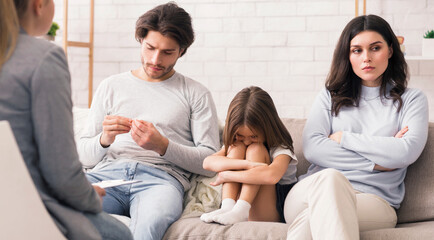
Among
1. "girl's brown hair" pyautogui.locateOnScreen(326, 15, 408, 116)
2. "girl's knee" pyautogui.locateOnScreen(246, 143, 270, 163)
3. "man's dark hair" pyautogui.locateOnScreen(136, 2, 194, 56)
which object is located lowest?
"girl's knee" pyautogui.locateOnScreen(246, 143, 270, 163)

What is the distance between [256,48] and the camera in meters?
3.50

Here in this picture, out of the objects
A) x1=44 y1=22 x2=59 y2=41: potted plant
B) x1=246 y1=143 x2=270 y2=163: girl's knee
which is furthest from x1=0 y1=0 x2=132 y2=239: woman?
→ x1=44 y1=22 x2=59 y2=41: potted plant

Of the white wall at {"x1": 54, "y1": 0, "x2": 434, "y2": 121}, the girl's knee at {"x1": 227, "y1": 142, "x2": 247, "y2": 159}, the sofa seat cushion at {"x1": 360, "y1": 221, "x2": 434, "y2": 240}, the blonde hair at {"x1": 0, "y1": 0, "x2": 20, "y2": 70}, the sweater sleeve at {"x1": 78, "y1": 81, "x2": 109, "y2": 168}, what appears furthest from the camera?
the white wall at {"x1": 54, "y1": 0, "x2": 434, "y2": 121}

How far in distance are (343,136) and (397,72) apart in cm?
40

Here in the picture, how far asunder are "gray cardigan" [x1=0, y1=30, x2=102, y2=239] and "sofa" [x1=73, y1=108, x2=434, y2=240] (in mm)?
869

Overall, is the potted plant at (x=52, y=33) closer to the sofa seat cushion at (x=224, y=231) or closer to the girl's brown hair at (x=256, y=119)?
the girl's brown hair at (x=256, y=119)

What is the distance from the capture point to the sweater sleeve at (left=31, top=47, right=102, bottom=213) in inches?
42.0

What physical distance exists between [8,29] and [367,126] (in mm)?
1584

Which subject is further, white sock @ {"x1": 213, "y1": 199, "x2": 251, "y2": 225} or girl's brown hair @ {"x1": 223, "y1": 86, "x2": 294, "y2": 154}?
girl's brown hair @ {"x1": 223, "y1": 86, "x2": 294, "y2": 154}

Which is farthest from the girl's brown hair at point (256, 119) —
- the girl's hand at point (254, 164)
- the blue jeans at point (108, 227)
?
the blue jeans at point (108, 227)

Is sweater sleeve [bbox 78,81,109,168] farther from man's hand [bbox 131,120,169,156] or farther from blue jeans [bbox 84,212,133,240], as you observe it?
blue jeans [bbox 84,212,133,240]

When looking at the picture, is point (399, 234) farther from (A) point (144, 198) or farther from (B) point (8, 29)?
(B) point (8, 29)

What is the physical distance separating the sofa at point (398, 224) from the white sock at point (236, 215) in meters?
0.02

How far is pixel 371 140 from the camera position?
2.13 meters
